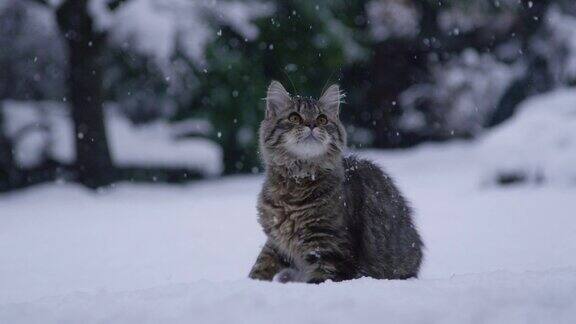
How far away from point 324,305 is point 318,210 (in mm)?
1131

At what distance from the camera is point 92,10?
953 cm

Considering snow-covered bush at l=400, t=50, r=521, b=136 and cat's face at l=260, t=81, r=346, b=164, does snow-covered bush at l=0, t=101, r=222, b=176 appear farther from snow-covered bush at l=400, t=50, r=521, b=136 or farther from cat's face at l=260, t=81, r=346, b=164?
cat's face at l=260, t=81, r=346, b=164

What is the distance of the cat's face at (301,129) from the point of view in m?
4.01

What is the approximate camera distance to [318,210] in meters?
3.91

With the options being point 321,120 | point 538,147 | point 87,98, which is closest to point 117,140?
point 87,98

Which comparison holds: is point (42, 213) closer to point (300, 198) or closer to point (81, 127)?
point (81, 127)

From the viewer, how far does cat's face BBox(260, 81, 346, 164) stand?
13.2 ft

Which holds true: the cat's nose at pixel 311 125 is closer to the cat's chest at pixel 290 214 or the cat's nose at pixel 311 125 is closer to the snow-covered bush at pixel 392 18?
the cat's chest at pixel 290 214

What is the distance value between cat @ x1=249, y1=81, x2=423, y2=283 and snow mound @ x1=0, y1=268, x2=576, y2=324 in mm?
769

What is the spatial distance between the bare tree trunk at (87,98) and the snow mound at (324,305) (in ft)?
23.6

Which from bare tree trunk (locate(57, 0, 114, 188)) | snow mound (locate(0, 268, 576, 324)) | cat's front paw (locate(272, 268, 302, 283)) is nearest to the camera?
snow mound (locate(0, 268, 576, 324))

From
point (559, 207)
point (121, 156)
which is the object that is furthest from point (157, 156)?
point (559, 207)

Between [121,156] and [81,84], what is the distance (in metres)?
1.56

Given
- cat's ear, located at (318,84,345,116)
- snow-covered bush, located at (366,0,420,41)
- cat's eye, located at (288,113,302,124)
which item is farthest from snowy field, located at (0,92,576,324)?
snow-covered bush, located at (366,0,420,41)
